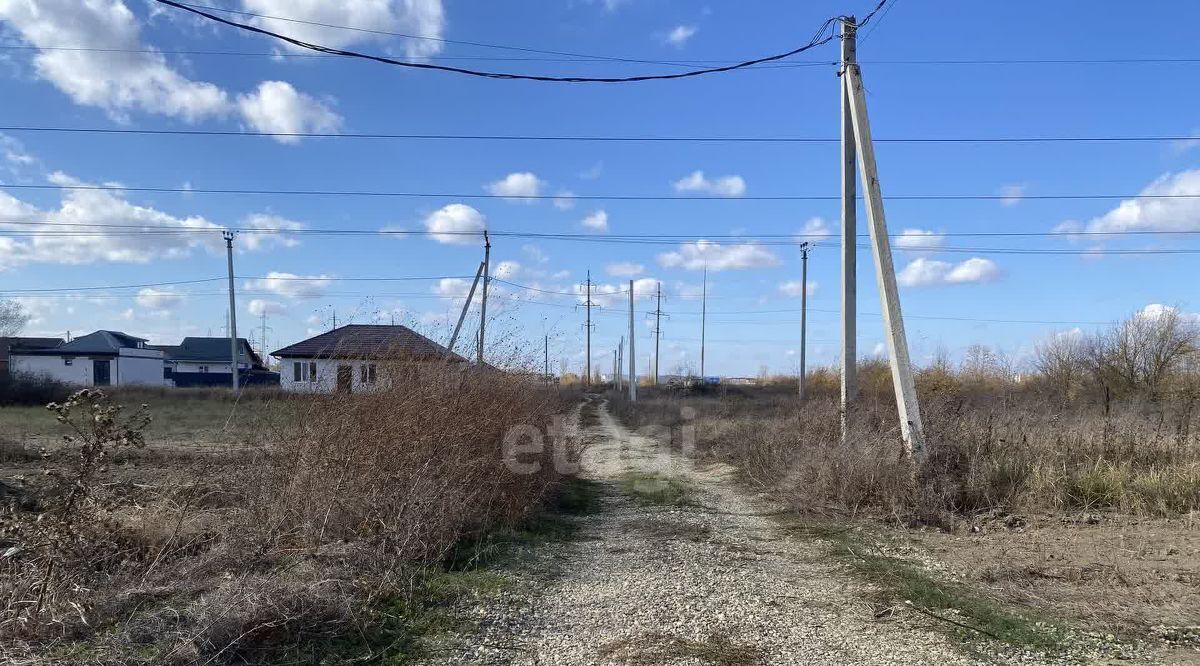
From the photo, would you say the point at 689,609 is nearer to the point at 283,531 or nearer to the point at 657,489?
the point at 283,531

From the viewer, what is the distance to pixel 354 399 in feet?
24.9

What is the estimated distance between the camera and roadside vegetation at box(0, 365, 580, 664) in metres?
4.07

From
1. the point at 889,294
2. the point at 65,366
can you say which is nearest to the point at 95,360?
the point at 65,366

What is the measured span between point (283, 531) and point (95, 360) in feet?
215

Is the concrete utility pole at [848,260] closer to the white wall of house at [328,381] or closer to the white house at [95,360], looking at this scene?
the white wall of house at [328,381]

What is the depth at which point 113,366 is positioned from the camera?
59406 mm

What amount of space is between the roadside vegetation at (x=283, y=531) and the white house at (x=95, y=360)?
57047mm

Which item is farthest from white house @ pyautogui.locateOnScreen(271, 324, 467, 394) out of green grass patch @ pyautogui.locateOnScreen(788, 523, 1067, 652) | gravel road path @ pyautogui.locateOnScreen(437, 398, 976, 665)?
green grass patch @ pyautogui.locateOnScreen(788, 523, 1067, 652)

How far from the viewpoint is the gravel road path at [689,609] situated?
4.39 metres

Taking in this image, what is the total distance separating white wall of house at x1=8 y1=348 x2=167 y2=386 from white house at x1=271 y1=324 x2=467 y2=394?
54050mm

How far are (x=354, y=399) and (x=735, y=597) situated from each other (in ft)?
14.2

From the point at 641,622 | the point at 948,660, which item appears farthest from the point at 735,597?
the point at 948,660

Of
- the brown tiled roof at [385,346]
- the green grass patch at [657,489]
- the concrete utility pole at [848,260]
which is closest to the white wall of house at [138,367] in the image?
the green grass patch at [657,489]

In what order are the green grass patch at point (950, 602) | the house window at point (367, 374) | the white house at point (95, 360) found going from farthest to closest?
the white house at point (95, 360)
the house window at point (367, 374)
the green grass patch at point (950, 602)
